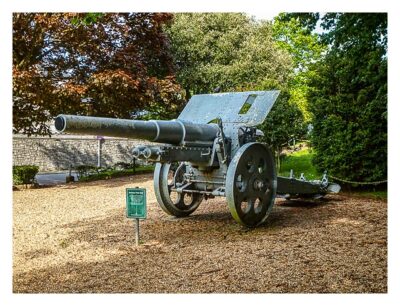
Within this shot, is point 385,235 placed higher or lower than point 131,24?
lower

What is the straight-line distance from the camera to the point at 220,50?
12.1m

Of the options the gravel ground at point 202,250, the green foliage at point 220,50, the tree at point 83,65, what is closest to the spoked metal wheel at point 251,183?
the gravel ground at point 202,250

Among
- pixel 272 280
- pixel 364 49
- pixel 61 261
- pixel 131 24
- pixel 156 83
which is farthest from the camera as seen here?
pixel 156 83

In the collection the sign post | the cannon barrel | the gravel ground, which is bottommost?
the gravel ground

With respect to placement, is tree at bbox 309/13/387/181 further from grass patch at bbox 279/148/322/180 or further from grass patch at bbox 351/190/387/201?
grass patch at bbox 279/148/322/180

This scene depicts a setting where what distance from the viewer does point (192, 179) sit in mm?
6395

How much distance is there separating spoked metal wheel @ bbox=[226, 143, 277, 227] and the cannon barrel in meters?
0.56

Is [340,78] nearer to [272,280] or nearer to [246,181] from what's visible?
[246,181]

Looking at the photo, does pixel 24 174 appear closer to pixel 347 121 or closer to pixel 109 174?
pixel 109 174

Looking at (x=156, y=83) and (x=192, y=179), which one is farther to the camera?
(x=156, y=83)

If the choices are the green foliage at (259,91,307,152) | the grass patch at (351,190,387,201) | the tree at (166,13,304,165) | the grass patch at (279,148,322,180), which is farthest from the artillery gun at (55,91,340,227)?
the grass patch at (279,148,322,180)

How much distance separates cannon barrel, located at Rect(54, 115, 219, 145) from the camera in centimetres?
404

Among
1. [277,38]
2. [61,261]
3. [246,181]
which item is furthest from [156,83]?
[61,261]
